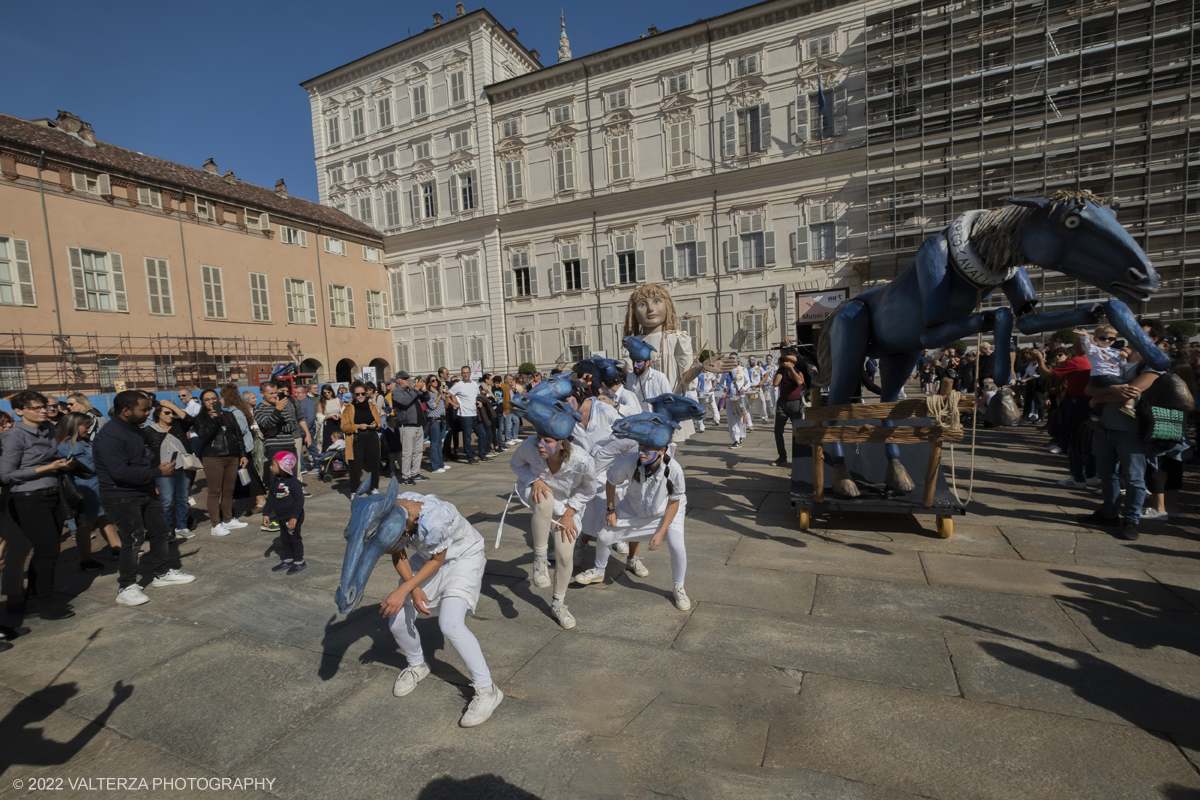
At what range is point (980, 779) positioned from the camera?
2.22 metres

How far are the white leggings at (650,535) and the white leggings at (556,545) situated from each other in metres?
0.28

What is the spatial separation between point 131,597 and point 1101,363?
30.6ft

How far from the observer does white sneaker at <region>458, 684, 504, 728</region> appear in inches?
106

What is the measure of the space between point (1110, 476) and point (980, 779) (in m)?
4.41

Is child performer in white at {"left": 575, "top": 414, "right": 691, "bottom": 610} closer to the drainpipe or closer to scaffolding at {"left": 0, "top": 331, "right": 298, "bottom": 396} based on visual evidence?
scaffolding at {"left": 0, "top": 331, "right": 298, "bottom": 396}

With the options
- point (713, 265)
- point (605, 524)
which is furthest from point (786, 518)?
point (713, 265)

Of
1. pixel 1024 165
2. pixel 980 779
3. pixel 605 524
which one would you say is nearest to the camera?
pixel 980 779

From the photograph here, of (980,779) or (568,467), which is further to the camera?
(568,467)

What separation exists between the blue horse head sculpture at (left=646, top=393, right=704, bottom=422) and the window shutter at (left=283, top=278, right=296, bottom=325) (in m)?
26.2

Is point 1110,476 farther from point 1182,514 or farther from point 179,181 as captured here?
point 179,181

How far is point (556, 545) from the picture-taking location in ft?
11.8

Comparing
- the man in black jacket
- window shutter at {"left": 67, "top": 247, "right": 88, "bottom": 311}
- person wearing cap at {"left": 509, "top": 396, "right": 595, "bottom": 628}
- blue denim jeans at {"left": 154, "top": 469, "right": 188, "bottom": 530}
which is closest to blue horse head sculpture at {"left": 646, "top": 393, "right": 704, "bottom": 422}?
person wearing cap at {"left": 509, "top": 396, "right": 595, "bottom": 628}

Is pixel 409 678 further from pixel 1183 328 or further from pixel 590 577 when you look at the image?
pixel 1183 328

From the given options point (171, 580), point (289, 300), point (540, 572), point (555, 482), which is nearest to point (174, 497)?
point (171, 580)
